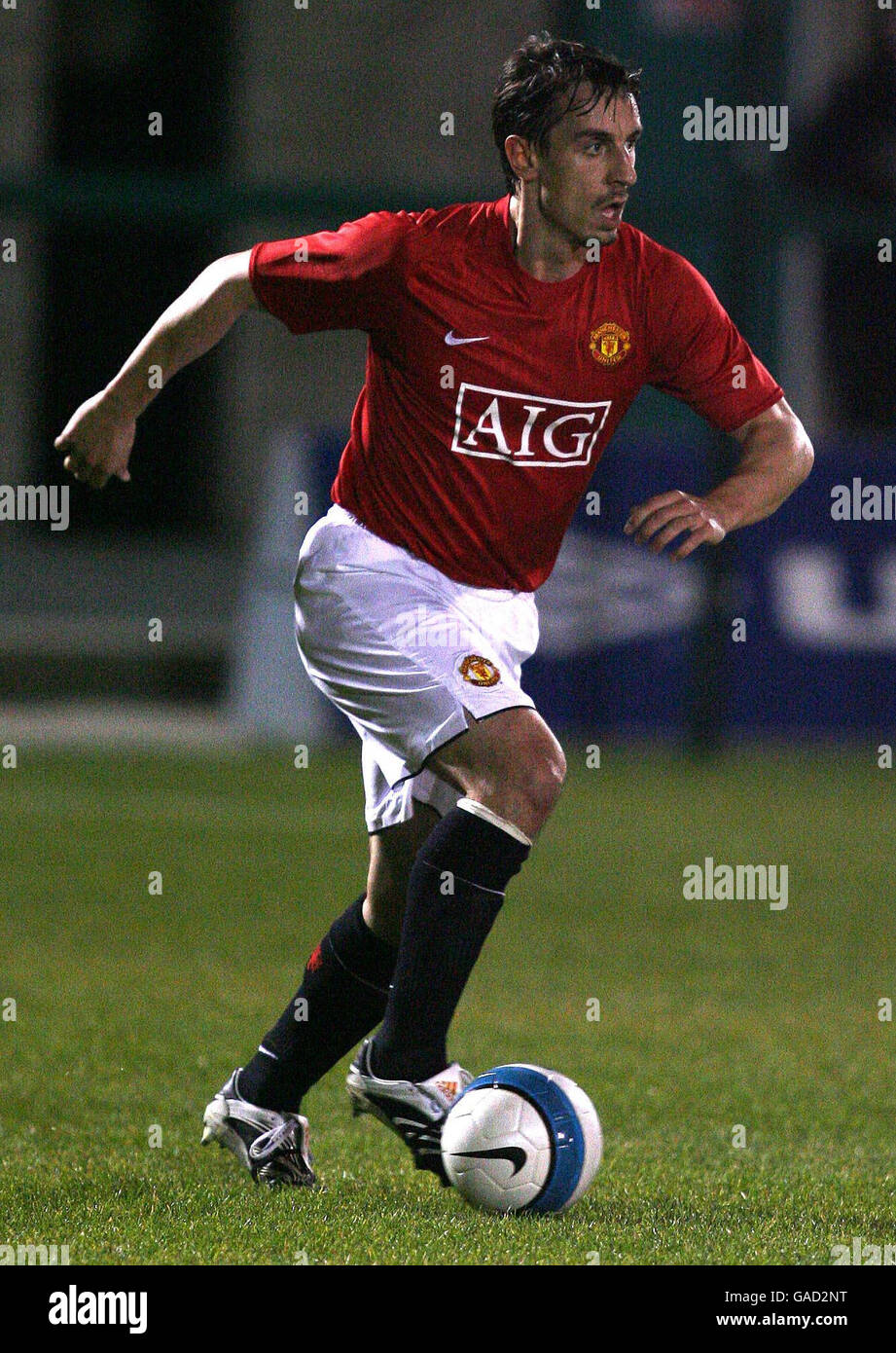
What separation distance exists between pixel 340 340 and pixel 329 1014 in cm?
1599

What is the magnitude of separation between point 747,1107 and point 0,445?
15.0 m

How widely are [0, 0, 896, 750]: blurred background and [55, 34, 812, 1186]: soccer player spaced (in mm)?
8128

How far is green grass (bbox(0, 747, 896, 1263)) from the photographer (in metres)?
3.99

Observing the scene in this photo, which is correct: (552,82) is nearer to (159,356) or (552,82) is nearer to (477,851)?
(159,356)

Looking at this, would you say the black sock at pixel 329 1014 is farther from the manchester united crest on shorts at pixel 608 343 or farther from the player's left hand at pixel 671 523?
the manchester united crest on shorts at pixel 608 343

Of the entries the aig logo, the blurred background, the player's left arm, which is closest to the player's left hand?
the player's left arm

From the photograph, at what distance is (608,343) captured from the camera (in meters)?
4.39

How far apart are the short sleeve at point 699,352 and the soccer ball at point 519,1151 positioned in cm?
141

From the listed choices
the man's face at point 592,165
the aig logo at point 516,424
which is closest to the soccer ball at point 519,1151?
the aig logo at point 516,424

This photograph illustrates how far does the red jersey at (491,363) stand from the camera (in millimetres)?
4344

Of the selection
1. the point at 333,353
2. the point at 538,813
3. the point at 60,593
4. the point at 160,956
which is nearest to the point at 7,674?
the point at 60,593

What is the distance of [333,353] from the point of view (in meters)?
20.1

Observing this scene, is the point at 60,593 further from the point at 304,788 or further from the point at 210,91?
the point at 304,788

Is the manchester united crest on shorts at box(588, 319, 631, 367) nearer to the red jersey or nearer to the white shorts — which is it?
the red jersey
